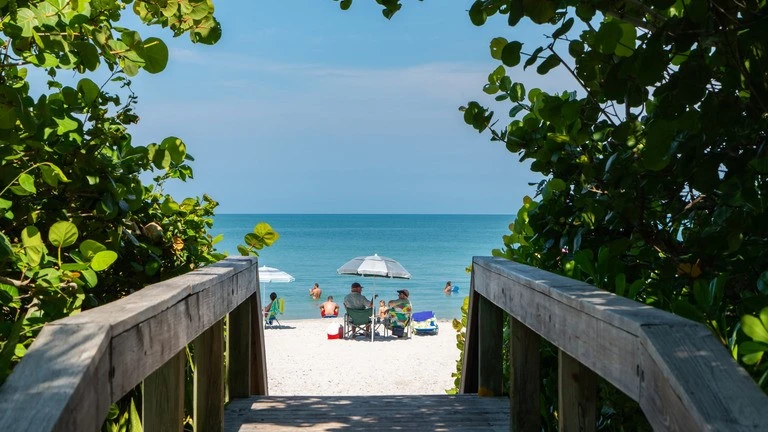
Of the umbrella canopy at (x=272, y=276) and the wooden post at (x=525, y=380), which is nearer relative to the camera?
the wooden post at (x=525, y=380)

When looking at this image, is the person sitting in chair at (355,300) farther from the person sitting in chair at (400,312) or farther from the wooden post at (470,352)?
the wooden post at (470,352)

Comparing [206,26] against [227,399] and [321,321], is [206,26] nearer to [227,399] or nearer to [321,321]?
[227,399]

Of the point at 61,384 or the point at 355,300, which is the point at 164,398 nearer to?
the point at 61,384

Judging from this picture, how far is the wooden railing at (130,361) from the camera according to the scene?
1174mm

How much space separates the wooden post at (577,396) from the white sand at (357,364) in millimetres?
10297

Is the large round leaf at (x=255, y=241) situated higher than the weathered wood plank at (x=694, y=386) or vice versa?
the large round leaf at (x=255, y=241)

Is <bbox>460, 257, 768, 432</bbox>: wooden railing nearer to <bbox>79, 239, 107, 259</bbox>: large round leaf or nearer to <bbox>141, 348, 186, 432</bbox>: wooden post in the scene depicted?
<bbox>141, 348, 186, 432</bbox>: wooden post

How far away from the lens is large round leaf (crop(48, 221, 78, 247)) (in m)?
2.04

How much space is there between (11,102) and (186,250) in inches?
64.0

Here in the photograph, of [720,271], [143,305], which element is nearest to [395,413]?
[720,271]

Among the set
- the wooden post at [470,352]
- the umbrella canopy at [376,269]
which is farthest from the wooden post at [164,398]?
the umbrella canopy at [376,269]

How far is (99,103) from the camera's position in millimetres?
2580

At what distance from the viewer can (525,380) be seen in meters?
3.06

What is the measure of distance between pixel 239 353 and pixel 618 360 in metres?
2.88
